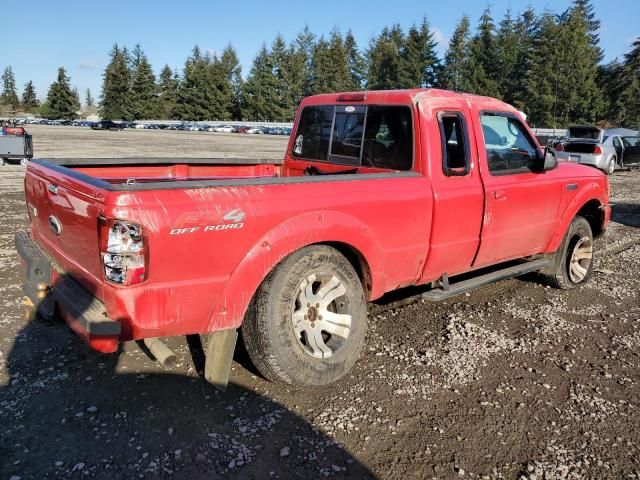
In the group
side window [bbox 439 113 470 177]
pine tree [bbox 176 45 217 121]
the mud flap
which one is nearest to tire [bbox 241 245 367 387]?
the mud flap

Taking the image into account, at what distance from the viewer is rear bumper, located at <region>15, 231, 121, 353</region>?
108 inches

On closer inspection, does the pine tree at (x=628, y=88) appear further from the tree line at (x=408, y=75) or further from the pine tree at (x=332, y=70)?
the pine tree at (x=332, y=70)

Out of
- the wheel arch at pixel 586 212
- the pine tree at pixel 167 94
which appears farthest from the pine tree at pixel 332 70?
the wheel arch at pixel 586 212

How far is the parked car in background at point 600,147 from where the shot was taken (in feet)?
60.5

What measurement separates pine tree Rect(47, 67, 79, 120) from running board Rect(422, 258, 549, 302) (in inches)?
4571

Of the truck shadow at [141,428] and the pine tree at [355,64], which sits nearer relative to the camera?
the truck shadow at [141,428]

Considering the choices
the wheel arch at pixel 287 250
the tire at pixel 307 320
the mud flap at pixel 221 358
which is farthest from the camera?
the tire at pixel 307 320

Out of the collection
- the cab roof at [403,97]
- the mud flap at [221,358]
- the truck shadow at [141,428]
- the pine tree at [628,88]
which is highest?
the pine tree at [628,88]

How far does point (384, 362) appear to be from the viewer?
406 centimetres

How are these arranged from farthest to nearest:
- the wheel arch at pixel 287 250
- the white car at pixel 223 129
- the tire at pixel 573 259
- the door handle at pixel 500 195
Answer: the white car at pixel 223 129 < the tire at pixel 573 259 < the door handle at pixel 500 195 < the wheel arch at pixel 287 250

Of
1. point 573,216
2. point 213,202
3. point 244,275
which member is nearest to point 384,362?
point 244,275

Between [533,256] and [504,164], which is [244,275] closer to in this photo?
[504,164]

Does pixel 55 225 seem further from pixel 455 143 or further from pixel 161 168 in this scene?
pixel 455 143

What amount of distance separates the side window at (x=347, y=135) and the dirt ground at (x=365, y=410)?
1.52 meters
